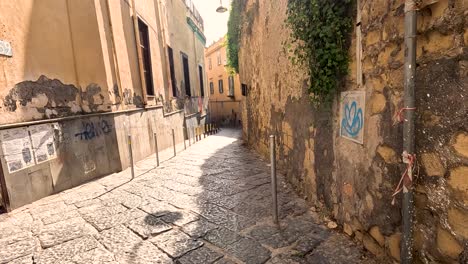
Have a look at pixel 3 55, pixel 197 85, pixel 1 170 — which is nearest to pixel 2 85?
pixel 3 55

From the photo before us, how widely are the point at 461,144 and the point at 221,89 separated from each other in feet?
80.7

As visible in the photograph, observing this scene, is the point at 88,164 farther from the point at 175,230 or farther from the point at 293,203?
the point at 293,203

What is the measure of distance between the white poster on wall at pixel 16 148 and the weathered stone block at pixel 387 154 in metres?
4.74

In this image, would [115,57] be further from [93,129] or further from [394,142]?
[394,142]

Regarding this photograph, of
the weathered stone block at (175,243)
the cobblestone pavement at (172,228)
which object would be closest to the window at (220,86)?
the cobblestone pavement at (172,228)

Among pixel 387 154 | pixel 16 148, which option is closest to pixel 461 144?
pixel 387 154

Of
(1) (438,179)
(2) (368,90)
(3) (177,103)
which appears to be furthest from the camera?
(3) (177,103)

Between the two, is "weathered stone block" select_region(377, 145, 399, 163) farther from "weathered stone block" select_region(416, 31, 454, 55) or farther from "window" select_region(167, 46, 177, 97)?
"window" select_region(167, 46, 177, 97)

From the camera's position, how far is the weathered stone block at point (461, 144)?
1.34 meters

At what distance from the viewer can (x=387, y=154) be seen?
191cm

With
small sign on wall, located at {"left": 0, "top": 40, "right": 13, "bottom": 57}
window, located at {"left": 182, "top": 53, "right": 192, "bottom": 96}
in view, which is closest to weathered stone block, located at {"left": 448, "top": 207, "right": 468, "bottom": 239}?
small sign on wall, located at {"left": 0, "top": 40, "right": 13, "bottom": 57}

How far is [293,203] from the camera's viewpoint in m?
3.44

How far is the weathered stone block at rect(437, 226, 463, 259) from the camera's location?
1.44 m

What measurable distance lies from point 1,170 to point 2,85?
4.04 feet
